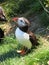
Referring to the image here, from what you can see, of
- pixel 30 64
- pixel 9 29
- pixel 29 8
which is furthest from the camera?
pixel 29 8

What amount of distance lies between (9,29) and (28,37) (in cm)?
180

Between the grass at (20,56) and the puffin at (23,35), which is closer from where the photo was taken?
the grass at (20,56)

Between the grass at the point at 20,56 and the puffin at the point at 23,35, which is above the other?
the puffin at the point at 23,35

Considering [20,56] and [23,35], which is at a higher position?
[23,35]

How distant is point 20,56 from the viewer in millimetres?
7285

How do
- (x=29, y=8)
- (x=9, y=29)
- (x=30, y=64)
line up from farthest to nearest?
(x=29, y=8)
(x=9, y=29)
(x=30, y=64)

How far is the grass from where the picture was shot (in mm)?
6665

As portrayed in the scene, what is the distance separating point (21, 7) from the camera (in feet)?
33.4

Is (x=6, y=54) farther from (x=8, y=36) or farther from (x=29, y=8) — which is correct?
(x=29, y=8)

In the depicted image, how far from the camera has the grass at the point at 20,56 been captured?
6665mm

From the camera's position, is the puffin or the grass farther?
the puffin

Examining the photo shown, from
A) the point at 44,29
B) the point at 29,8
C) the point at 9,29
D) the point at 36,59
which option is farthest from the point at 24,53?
the point at 29,8

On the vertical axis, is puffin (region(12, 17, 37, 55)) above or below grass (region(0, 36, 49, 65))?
above

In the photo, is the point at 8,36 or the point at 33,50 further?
the point at 8,36
